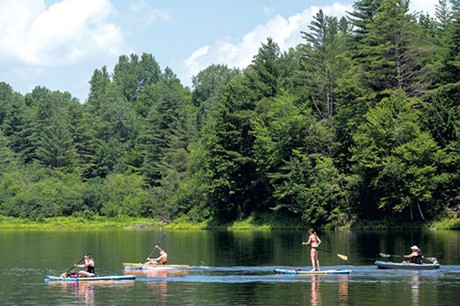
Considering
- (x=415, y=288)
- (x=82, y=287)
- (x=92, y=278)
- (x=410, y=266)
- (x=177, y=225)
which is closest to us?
(x=415, y=288)

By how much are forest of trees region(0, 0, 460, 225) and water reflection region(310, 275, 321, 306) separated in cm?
3336

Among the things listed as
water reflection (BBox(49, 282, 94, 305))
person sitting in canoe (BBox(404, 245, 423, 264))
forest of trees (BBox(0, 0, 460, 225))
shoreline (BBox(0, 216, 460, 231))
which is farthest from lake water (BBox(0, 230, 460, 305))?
forest of trees (BBox(0, 0, 460, 225))

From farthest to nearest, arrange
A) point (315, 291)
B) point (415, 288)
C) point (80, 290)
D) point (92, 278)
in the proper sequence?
1. point (92, 278)
2. point (80, 290)
3. point (415, 288)
4. point (315, 291)

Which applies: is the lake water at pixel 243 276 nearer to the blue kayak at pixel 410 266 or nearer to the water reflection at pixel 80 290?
the water reflection at pixel 80 290

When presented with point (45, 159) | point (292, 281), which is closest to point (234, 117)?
point (45, 159)

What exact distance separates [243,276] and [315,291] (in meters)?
6.26

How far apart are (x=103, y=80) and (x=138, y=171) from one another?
7057 cm

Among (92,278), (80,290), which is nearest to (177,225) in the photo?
(92,278)

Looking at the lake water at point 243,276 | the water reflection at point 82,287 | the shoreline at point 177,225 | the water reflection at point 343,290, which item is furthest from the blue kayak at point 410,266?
the shoreline at point 177,225

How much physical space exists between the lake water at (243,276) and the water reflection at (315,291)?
0.04 metres

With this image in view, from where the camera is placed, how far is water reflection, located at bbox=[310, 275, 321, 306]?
32.9 meters

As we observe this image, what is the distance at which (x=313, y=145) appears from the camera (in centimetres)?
8625

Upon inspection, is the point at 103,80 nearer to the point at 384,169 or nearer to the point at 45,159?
the point at 45,159

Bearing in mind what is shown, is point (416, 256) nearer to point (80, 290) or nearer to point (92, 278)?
point (92, 278)
